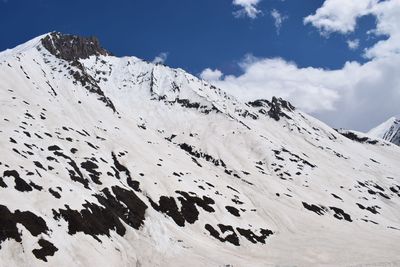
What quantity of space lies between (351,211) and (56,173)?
112513 millimetres

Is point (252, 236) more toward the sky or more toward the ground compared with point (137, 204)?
more toward the sky

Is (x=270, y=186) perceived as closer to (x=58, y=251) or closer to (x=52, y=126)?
(x=52, y=126)

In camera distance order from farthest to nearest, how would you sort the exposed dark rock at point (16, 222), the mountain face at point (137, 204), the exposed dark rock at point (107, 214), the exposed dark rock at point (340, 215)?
the exposed dark rock at point (340, 215) → the exposed dark rock at point (107, 214) → the mountain face at point (137, 204) → the exposed dark rock at point (16, 222)

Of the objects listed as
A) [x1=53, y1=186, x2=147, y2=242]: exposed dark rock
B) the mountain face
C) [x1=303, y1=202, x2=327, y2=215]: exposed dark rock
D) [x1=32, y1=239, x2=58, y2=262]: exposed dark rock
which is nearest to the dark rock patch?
the mountain face

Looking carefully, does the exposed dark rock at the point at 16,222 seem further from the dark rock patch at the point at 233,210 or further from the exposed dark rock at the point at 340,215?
the exposed dark rock at the point at 340,215

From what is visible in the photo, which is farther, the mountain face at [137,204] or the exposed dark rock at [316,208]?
the exposed dark rock at [316,208]

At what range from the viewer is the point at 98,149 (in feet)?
429

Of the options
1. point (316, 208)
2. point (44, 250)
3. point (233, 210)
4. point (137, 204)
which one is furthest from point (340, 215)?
point (44, 250)

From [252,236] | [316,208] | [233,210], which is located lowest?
[252,236]

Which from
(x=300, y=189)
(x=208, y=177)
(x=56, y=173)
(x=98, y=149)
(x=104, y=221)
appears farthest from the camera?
(x=300, y=189)

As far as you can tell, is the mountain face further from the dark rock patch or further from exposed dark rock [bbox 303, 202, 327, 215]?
exposed dark rock [bbox 303, 202, 327, 215]

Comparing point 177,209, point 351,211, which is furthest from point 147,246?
point 351,211

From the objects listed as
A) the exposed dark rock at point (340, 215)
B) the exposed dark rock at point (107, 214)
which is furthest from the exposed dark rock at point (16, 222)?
the exposed dark rock at point (340, 215)

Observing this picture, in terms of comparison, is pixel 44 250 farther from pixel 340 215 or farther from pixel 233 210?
pixel 340 215
